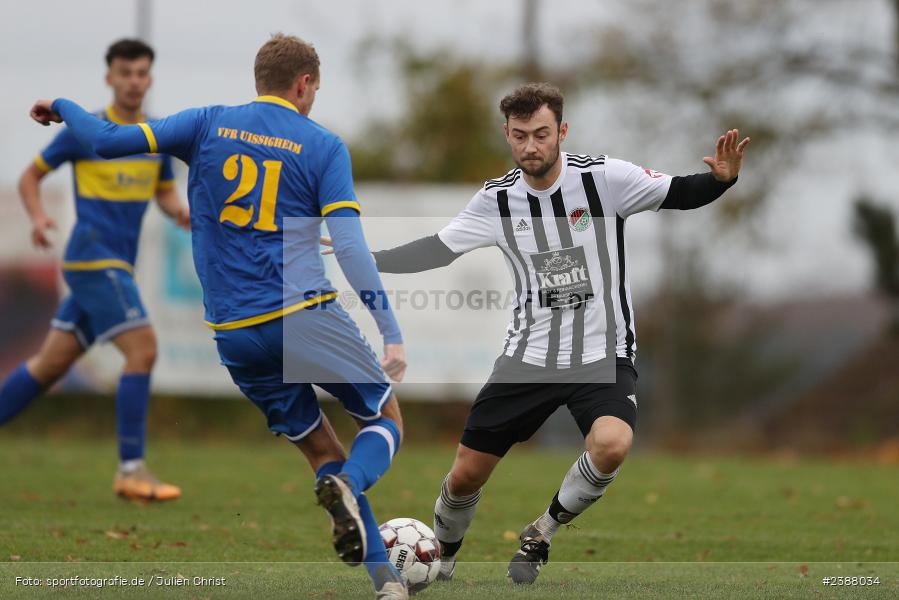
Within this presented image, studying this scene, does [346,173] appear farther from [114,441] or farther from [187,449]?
[114,441]

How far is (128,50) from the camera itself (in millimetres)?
7555

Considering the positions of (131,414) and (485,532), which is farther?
(131,414)

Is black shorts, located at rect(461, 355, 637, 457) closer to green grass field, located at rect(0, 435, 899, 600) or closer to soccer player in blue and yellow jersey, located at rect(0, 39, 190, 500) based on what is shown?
green grass field, located at rect(0, 435, 899, 600)

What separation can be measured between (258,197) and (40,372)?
13.0ft

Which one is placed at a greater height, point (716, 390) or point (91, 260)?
point (91, 260)

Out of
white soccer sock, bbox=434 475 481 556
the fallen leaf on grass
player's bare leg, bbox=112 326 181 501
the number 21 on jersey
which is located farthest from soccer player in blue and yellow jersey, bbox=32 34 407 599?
the fallen leaf on grass

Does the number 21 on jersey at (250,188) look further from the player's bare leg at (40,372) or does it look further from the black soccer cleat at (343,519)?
the player's bare leg at (40,372)

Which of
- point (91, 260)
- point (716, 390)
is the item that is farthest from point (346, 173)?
point (716, 390)

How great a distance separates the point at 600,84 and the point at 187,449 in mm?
7683

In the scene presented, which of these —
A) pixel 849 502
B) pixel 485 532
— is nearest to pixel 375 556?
pixel 485 532

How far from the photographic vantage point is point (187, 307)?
14141mm

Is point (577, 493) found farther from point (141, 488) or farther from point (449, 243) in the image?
point (141, 488)

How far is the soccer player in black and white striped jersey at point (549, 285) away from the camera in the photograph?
5.26 metres

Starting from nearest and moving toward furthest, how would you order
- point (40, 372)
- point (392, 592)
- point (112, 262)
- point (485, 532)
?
point (392, 592) → point (485, 532) → point (112, 262) → point (40, 372)
